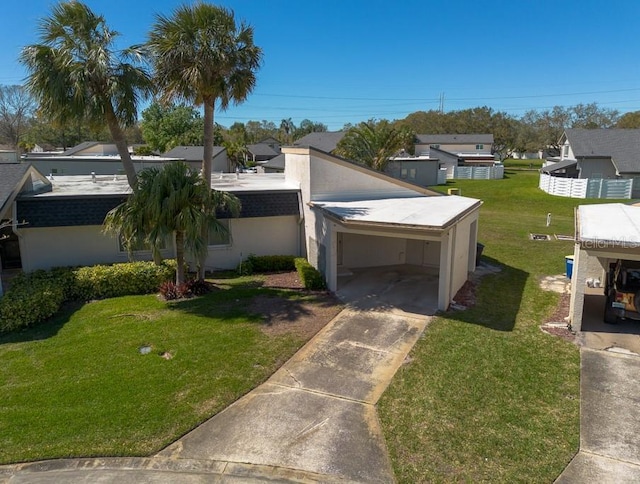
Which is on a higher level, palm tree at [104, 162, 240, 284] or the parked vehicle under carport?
palm tree at [104, 162, 240, 284]

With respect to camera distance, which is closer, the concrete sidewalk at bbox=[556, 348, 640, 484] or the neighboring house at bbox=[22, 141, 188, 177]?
the concrete sidewalk at bbox=[556, 348, 640, 484]

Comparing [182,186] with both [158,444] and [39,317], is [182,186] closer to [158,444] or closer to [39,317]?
[39,317]

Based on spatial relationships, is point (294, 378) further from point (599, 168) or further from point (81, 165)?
point (599, 168)

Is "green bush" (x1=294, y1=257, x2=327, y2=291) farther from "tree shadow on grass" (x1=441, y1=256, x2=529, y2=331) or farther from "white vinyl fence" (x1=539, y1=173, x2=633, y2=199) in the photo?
"white vinyl fence" (x1=539, y1=173, x2=633, y2=199)

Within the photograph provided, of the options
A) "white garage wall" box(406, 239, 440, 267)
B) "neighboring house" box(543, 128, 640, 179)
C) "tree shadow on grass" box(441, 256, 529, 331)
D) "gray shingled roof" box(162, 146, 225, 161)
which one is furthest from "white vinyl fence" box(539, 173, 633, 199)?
"gray shingled roof" box(162, 146, 225, 161)

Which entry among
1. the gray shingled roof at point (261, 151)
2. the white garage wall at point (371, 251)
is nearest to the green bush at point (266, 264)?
the white garage wall at point (371, 251)
